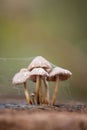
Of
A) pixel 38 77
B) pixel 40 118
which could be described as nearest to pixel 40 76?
pixel 38 77

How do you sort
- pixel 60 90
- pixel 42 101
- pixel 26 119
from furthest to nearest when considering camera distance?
pixel 60 90, pixel 42 101, pixel 26 119

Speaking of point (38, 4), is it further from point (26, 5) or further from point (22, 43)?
point (22, 43)

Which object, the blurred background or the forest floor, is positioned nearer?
the forest floor

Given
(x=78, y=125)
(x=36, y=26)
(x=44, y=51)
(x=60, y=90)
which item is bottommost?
(x=78, y=125)

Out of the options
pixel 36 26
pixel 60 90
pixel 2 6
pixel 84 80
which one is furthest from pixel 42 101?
pixel 2 6

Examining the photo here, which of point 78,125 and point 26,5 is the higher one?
point 26,5

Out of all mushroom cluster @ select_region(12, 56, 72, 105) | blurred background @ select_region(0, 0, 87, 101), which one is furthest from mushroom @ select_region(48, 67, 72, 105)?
blurred background @ select_region(0, 0, 87, 101)

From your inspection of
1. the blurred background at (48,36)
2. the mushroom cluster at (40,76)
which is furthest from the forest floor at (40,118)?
the blurred background at (48,36)

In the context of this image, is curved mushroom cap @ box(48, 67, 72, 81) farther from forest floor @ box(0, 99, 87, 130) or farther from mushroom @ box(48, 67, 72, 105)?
forest floor @ box(0, 99, 87, 130)
